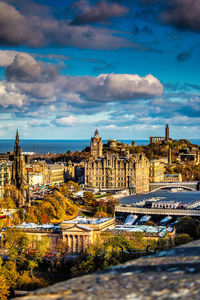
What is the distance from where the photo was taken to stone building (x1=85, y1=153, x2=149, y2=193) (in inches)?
3738

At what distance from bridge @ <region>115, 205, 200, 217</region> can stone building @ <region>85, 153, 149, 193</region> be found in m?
22.1

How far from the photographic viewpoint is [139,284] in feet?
25.0

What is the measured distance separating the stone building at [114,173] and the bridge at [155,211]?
2209 cm

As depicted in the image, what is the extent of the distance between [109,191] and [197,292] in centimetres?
8327

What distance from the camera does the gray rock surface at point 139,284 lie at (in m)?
7.17

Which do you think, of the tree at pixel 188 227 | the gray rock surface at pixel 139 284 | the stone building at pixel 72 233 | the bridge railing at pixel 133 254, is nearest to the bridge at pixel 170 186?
the tree at pixel 188 227

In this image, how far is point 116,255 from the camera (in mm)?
35844

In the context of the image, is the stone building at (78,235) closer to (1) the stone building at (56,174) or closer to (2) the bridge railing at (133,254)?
(2) the bridge railing at (133,254)

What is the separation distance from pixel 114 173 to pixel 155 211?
2757 cm

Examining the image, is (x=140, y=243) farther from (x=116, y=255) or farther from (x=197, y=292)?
(x=197, y=292)

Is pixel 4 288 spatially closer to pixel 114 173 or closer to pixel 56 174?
pixel 114 173

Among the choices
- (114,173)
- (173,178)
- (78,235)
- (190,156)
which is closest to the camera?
(78,235)

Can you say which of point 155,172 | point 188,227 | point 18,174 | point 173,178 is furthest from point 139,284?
point 173,178

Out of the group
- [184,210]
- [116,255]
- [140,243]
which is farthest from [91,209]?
[116,255]
